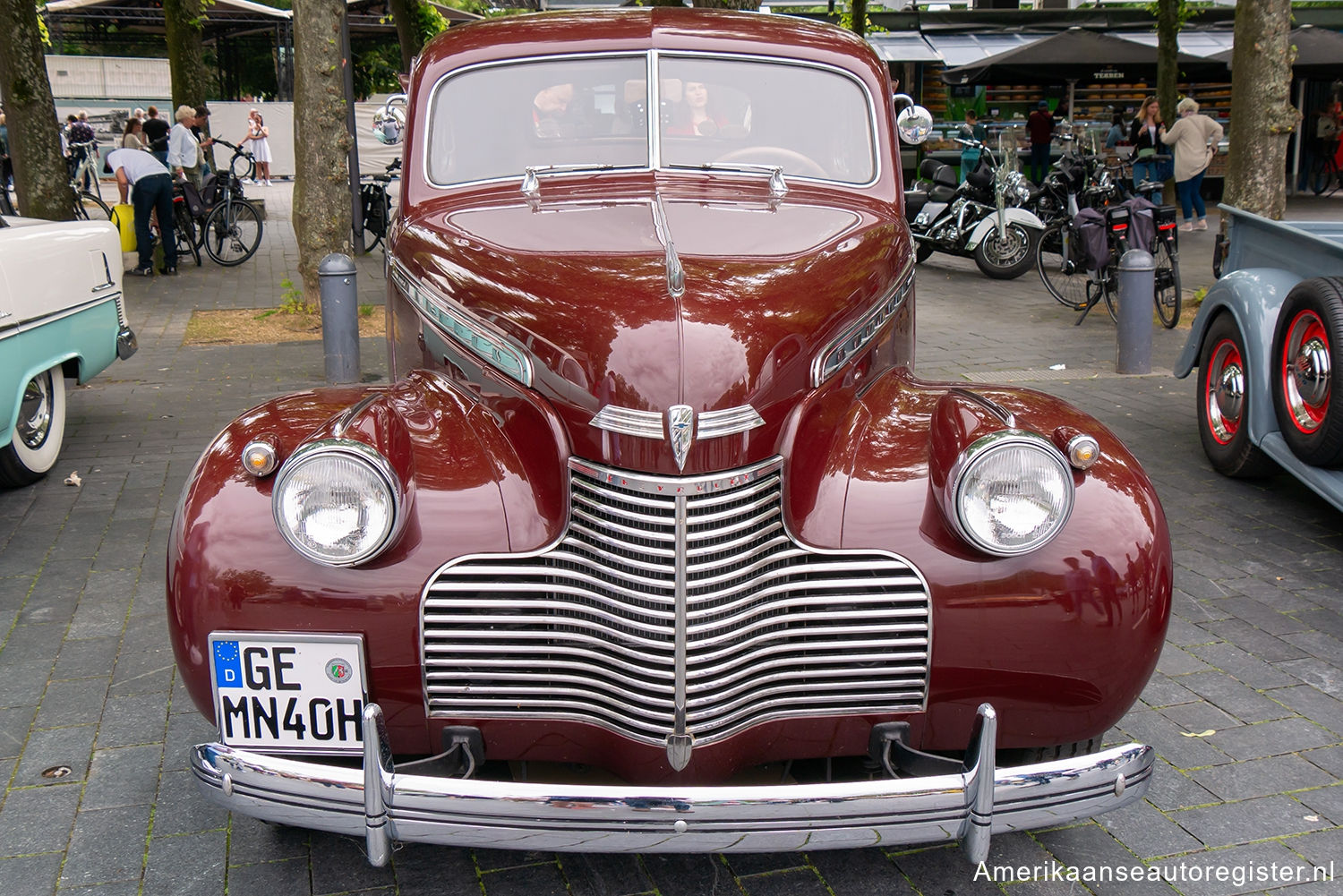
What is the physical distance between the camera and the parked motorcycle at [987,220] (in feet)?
43.0

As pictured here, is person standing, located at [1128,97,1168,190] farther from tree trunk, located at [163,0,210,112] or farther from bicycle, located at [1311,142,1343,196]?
tree trunk, located at [163,0,210,112]

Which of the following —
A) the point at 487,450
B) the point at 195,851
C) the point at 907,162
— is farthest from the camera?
the point at 907,162

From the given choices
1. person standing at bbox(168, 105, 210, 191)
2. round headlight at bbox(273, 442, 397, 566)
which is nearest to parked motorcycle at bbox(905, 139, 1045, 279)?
person standing at bbox(168, 105, 210, 191)

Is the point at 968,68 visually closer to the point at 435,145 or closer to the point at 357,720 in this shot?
the point at 435,145

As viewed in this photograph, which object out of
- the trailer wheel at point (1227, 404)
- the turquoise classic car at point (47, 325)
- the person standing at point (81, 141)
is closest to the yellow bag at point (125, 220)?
the turquoise classic car at point (47, 325)

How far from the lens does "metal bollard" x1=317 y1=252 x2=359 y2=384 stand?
321 inches

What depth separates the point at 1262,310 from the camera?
18.4 feet

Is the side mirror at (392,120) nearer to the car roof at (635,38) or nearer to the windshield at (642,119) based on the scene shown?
the car roof at (635,38)

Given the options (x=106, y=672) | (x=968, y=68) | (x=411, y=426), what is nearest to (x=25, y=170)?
(x=106, y=672)

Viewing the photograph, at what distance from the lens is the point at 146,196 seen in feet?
42.1

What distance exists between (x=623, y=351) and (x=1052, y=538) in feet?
3.45

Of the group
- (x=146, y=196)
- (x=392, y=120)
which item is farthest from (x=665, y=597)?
(x=146, y=196)

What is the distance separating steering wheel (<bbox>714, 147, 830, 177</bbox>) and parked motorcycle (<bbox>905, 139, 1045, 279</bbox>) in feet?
30.6

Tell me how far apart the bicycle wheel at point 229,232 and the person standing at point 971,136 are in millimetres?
9968
